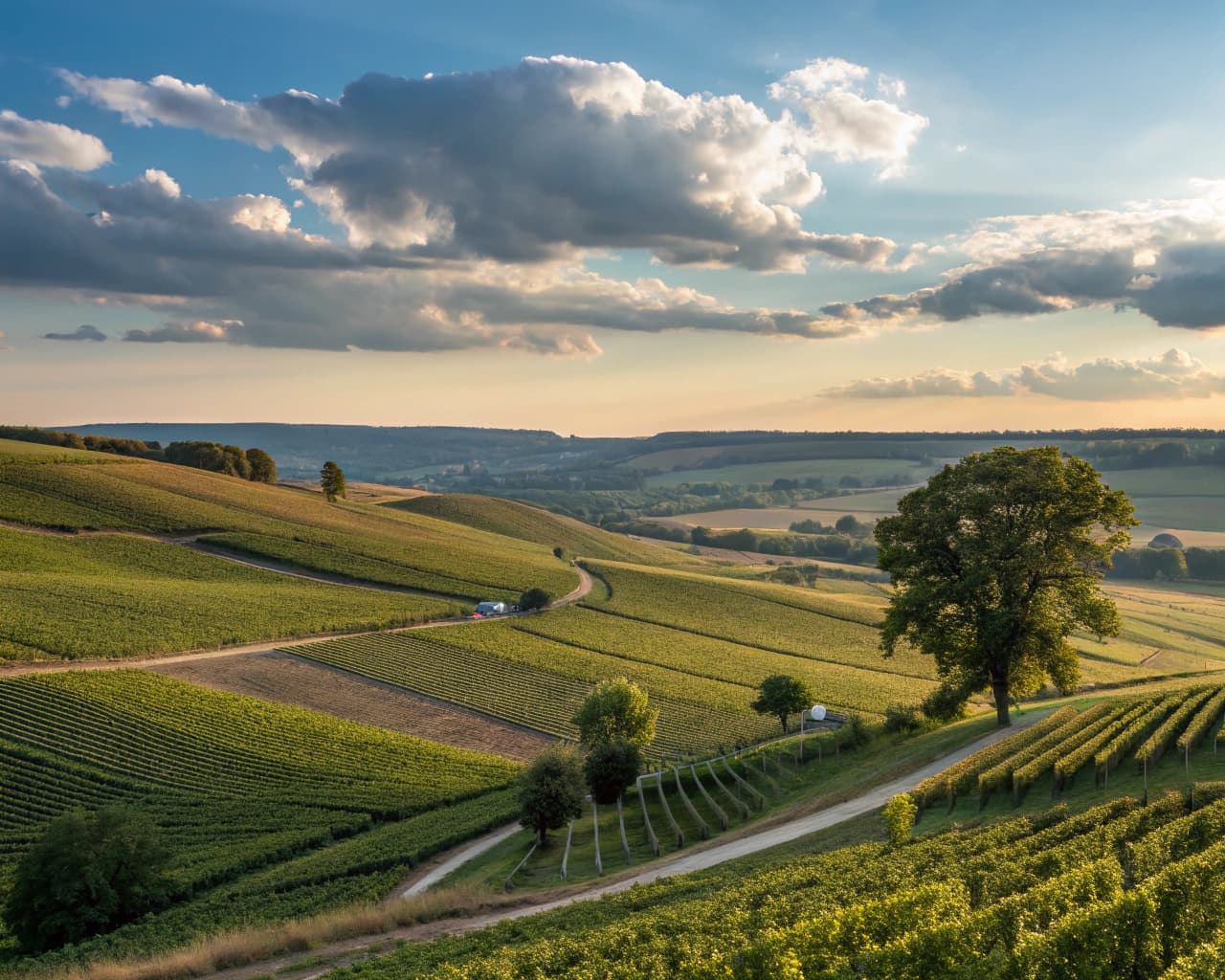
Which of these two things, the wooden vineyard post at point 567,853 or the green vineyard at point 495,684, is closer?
the wooden vineyard post at point 567,853

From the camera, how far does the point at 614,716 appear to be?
53156 mm

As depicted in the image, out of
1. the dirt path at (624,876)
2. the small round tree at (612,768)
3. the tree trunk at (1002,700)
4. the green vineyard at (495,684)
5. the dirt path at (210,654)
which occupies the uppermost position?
the tree trunk at (1002,700)

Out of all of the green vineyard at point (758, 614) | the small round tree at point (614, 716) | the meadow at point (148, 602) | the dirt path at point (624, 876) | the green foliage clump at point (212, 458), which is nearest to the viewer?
the dirt path at point (624, 876)

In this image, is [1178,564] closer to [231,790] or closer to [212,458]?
[231,790]

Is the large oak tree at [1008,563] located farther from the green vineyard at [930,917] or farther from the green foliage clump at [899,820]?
the green vineyard at [930,917]

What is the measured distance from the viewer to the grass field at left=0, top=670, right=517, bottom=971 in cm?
3516

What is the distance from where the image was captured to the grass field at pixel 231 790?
35.2 m

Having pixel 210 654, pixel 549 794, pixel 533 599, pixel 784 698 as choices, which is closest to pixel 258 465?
pixel 533 599

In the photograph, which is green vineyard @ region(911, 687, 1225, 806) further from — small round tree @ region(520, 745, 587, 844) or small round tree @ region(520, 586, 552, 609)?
small round tree @ region(520, 586, 552, 609)

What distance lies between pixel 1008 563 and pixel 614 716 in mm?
26982

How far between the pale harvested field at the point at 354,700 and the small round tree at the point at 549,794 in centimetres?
2200

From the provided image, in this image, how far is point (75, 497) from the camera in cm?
11538

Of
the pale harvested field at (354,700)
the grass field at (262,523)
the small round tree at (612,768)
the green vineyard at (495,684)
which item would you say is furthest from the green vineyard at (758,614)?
the small round tree at (612,768)

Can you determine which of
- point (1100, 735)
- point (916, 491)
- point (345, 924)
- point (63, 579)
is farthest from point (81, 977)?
point (63, 579)
